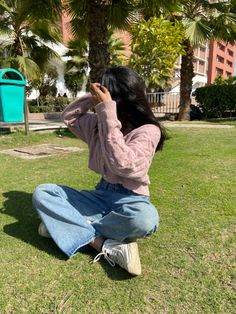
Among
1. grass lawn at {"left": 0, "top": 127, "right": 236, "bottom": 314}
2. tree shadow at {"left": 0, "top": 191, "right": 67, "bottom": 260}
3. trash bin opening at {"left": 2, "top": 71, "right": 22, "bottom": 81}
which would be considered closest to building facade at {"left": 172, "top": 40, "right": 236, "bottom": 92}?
trash bin opening at {"left": 2, "top": 71, "right": 22, "bottom": 81}

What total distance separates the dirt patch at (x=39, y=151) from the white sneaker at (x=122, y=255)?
151 inches

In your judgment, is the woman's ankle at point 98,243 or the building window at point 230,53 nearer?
the woman's ankle at point 98,243

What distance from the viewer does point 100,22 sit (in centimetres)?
798

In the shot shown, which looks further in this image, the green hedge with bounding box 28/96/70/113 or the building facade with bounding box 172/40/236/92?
Result: the building facade with bounding box 172/40/236/92

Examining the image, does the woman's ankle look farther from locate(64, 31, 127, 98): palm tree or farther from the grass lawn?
locate(64, 31, 127, 98): palm tree

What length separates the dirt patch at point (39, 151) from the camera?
6.16 metres

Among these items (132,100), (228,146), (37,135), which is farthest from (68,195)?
(37,135)

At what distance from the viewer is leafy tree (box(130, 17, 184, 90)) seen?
12.0 m

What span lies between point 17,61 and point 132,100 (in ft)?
40.6

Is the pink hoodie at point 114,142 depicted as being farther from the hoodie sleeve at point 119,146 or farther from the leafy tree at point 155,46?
the leafy tree at point 155,46

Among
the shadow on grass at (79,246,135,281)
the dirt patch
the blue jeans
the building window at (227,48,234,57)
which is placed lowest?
the shadow on grass at (79,246,135,281)

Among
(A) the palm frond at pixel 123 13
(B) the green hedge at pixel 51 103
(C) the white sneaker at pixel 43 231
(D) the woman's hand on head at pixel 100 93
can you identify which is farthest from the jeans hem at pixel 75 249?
(B) the green hedge at pixel 51 103

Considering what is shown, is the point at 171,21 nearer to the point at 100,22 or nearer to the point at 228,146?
the point at 100,22

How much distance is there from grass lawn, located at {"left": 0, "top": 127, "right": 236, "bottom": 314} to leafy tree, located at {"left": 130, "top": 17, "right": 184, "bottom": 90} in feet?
29.3
